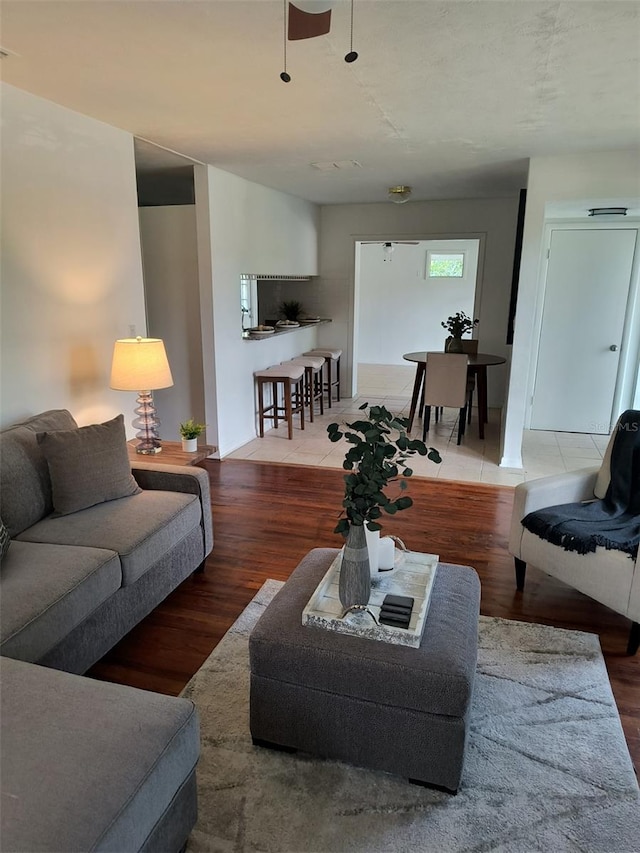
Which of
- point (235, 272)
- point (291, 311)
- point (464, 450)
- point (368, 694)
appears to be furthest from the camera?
point (291, 311)

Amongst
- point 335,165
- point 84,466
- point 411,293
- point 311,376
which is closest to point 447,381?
point 311,376

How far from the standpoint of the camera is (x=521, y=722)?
1975 millimetres

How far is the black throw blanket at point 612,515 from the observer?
2452 millimetres

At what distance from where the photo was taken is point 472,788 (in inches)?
67.4

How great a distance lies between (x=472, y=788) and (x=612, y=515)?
153 cm

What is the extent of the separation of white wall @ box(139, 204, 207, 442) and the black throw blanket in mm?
3317

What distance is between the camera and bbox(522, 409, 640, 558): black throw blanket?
2.45 metres

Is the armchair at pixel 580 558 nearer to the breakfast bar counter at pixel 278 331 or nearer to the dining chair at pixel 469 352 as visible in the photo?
the dining chair at pixel 469 352

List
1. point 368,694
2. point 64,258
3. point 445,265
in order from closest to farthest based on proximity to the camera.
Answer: point 368,694, point 64,258, point 445,265

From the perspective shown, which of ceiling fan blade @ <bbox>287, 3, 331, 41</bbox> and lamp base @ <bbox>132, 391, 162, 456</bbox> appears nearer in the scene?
ceiling fan blade @ <bbox>287, 3, 331, 41</bbox>

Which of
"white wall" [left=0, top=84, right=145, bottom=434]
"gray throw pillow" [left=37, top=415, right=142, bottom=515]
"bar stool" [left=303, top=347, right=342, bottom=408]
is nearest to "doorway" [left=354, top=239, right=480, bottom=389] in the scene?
"bar stool" [left=303, top=347, right=342, bottom=408]

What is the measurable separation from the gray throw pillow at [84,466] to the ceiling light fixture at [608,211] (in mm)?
4416

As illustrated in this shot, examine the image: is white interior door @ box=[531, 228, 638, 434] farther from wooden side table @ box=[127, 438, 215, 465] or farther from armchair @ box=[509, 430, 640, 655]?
wooden side table @ box=[127, 438, 215, 465]

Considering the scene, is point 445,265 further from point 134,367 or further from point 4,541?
point 4,541
